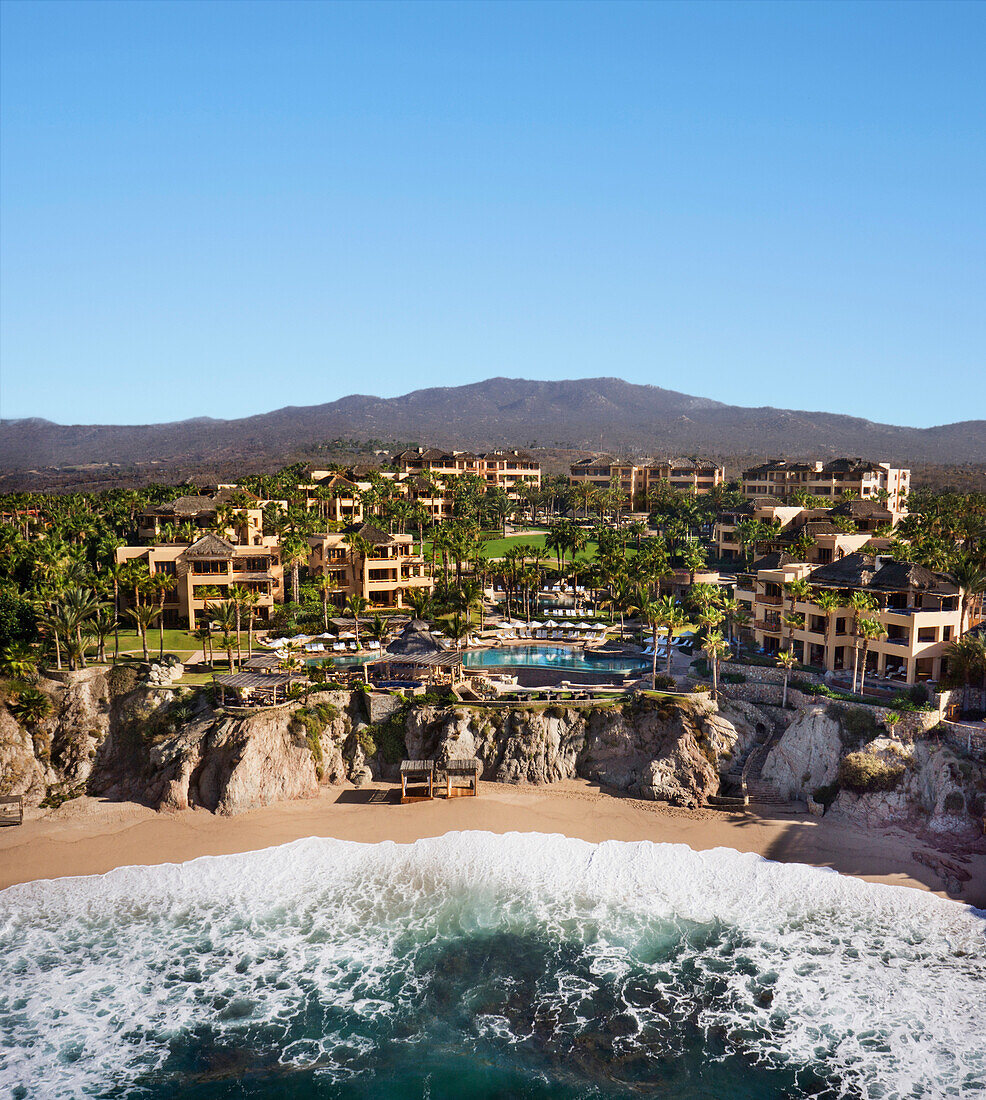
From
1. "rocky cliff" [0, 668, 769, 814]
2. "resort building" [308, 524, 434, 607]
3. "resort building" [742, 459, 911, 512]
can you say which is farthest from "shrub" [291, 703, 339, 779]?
"resort building" [742, 459, 911, 512]

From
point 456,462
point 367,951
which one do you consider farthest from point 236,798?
Result: point 456,462

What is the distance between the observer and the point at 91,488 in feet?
617

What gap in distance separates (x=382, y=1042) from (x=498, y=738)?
751 inches

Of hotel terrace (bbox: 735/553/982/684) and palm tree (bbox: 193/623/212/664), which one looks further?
palm tree (bbox: 193/623/212/664)

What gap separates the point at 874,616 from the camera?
47406 mm

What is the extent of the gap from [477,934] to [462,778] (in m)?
11.3

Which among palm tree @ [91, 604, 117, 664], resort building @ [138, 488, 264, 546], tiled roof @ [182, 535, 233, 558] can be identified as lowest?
palm tree @ [91, 604, 117, 664]

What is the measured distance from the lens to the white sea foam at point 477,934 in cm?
2552

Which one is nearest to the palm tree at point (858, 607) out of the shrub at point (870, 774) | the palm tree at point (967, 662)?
the palm tree at point (967, 662)

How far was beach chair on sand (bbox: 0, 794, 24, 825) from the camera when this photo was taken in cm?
3888

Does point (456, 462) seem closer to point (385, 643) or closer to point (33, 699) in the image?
point (385, 643)

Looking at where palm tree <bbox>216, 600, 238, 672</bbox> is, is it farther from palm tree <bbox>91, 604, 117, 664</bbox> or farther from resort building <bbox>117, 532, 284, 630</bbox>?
palm tree <bbox>91, 604, 117, 664</bbox>

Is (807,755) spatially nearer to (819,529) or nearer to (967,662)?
(967,662)

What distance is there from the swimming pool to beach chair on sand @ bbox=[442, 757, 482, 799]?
1254 centimetres
